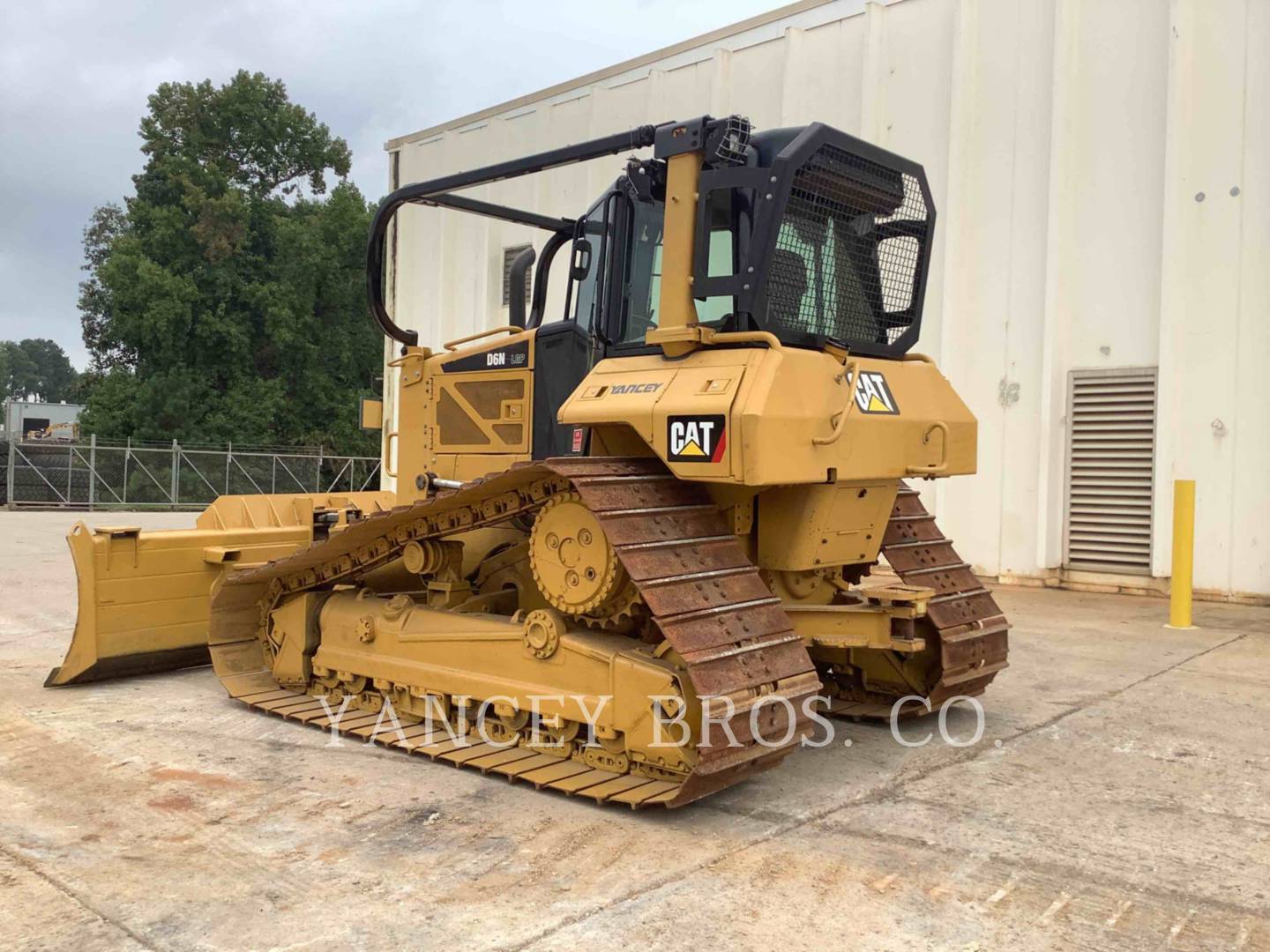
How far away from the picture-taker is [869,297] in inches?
204

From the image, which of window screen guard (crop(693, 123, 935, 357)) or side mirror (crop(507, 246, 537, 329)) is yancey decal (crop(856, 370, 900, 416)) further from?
side mirror (crop(507, 246, 537, 329))

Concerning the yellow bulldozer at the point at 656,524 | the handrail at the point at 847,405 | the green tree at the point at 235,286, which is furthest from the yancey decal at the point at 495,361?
the green tree at the point at 235,286

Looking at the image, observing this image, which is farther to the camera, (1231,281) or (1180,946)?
(1231,281)

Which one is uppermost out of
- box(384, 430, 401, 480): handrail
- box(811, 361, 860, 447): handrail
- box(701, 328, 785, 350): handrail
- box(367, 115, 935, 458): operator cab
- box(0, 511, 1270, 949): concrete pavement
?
box(367, 115, 935, 458): operator cab

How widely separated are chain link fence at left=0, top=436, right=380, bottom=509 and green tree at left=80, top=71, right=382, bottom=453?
6798 millimetres

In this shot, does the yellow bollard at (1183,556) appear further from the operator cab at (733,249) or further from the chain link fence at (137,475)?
the chain link fence at (137,475)

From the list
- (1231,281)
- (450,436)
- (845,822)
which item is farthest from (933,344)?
(845,822)

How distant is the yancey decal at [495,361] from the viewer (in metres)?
5.66

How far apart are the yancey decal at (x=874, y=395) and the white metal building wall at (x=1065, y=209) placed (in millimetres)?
6975

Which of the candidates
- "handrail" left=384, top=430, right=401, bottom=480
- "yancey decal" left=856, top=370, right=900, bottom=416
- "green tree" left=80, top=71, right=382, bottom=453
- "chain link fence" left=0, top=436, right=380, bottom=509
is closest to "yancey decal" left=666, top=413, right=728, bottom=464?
"yancey decal" left=856, top=370, right=900, bottom=416

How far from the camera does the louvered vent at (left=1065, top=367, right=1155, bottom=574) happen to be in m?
10.7

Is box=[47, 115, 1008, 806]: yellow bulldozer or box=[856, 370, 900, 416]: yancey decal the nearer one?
box=[47, 115, 1008, 806]: yellow bulldozer

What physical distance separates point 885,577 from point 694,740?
2.19 metres

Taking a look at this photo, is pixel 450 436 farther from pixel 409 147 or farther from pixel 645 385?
pixel 409 147
